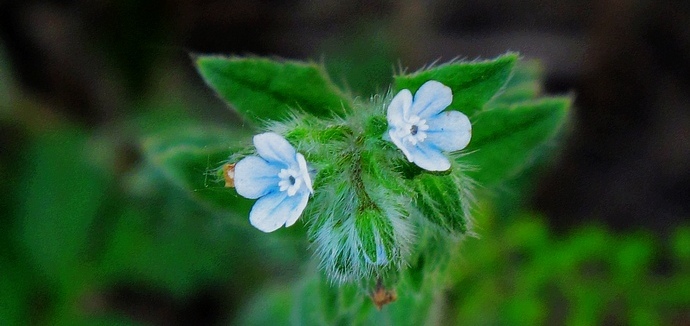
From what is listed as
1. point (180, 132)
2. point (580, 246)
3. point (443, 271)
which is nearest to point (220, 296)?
point (180, 132)

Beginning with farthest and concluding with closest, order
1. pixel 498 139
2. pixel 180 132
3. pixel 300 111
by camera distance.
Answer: pixel 180 132
pixel 498 139
pixel 300 111

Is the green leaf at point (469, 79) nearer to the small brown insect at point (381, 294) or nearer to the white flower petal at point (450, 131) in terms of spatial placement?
the white flower petal at point (450, 131)

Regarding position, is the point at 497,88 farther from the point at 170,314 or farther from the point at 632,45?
the point at 170,314

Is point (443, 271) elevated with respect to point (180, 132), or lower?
lower

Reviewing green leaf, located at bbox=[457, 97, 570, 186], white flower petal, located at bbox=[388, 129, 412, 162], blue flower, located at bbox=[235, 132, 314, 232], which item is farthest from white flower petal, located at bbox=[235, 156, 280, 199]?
green leaf, located at bbox=[457, 97, 570, 186]

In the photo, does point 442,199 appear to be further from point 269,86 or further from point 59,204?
point 59,204

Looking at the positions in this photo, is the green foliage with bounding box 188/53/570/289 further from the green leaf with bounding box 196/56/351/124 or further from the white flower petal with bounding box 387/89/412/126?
the white flower petal with bounding box 387/89/412/126

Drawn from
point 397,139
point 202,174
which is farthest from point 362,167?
point 202,174
